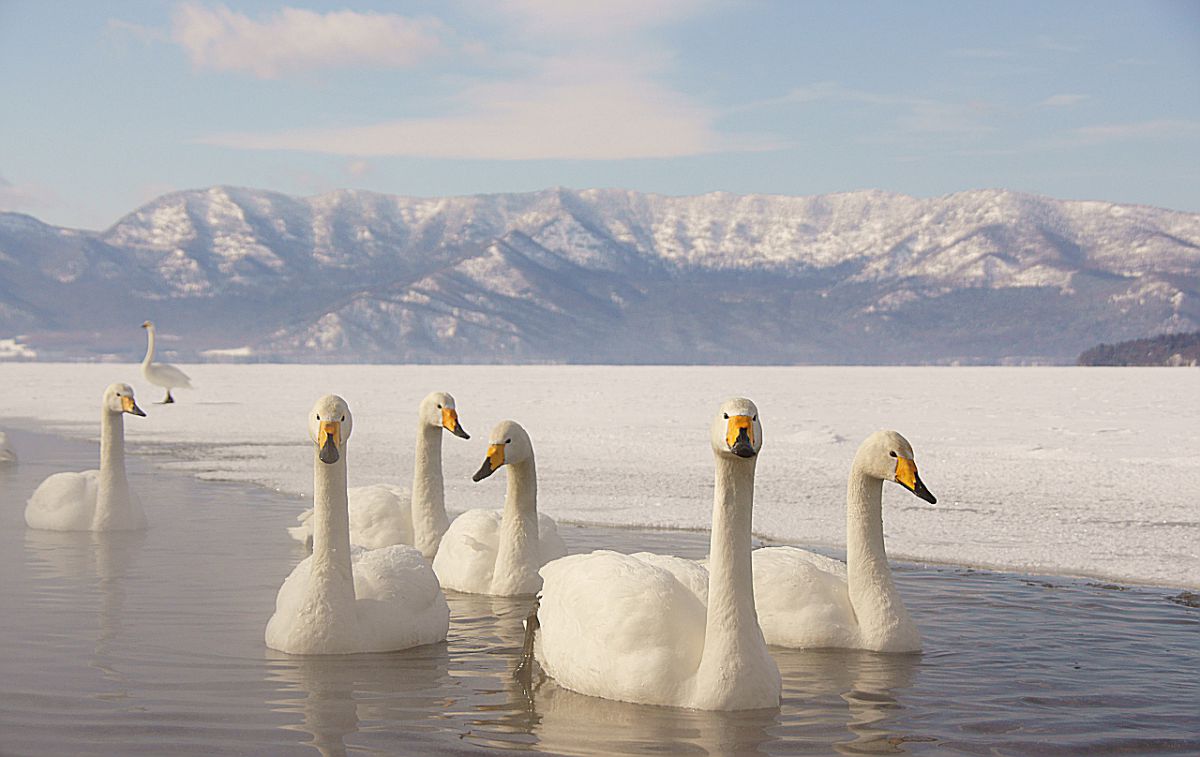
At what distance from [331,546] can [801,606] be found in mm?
2705

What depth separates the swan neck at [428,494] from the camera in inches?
446

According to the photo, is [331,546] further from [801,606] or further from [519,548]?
[801,606]

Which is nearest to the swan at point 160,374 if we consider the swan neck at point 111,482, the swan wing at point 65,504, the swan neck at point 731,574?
the swan wing at point 65,504

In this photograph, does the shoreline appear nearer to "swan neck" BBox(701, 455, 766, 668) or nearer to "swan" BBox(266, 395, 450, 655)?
"swan" BBox(266, 395, 450, 655)

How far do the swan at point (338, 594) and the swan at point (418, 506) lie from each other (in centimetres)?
280

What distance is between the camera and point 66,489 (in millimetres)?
12867

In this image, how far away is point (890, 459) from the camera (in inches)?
324

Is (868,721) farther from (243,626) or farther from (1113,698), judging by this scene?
(243,626)

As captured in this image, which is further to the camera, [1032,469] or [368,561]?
[1032,469]

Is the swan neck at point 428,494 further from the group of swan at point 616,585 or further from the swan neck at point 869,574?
the swan neck at point 869,574

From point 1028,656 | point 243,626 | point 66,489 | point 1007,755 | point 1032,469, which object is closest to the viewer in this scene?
point 1007,755

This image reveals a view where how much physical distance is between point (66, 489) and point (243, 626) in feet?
16.4

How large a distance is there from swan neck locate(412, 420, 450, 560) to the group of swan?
0.04ft

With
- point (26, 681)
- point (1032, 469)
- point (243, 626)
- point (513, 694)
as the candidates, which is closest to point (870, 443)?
point (513, 694)
